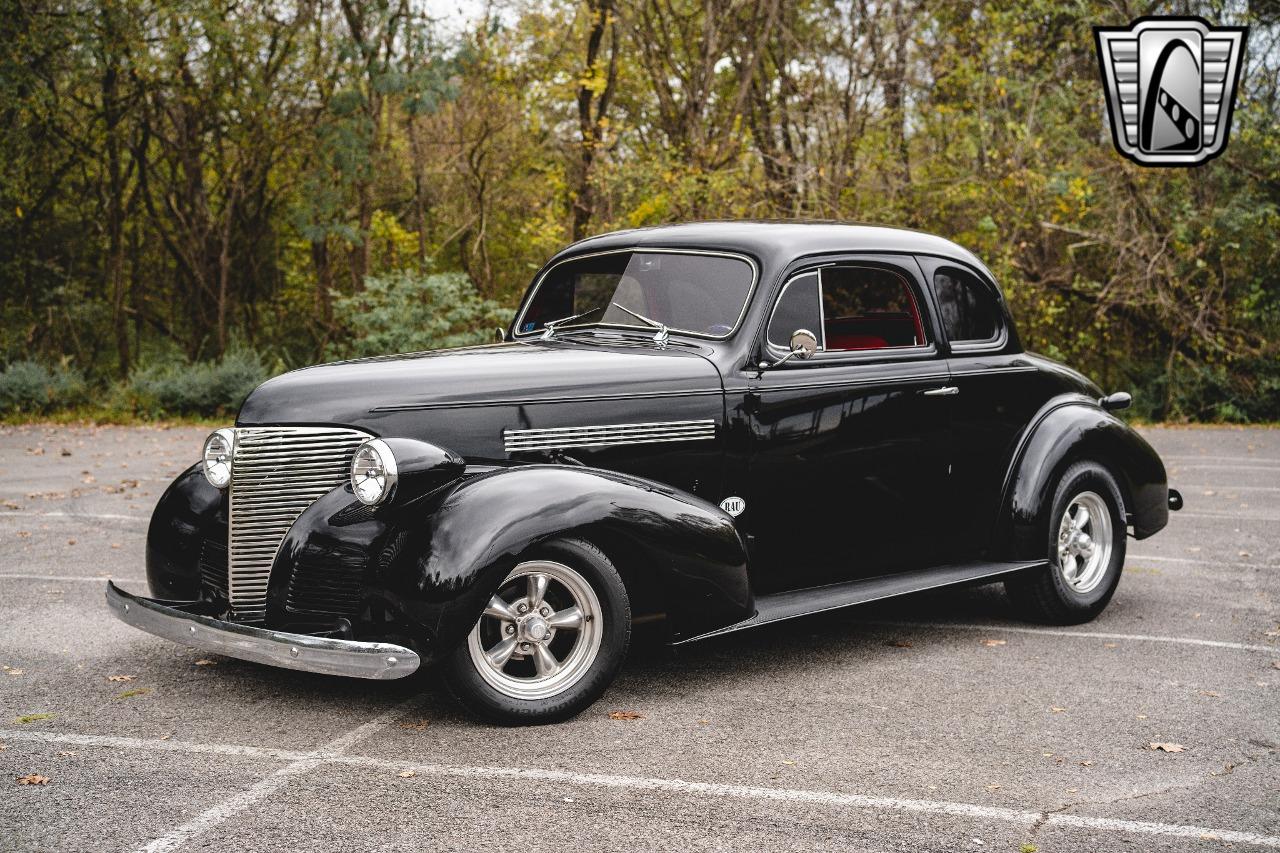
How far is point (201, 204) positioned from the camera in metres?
24.2

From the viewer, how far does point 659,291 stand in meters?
5.90

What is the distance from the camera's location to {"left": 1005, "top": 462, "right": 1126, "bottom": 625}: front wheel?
648 centimetres

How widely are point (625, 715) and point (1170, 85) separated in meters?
13.8

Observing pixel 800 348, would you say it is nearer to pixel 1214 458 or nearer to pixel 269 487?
pixel 269 487

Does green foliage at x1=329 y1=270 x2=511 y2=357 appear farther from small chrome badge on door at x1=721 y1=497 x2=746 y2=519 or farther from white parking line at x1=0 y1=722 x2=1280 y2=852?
white parking line at x1=0 y1=722 x2=1280 y2=852

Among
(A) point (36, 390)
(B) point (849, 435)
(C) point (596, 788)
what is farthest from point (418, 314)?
(C) point (596, 788)

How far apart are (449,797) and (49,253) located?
24.5 m

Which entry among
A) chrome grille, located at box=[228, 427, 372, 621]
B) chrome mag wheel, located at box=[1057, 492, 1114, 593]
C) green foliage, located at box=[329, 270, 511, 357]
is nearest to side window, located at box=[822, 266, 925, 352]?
chrome mag wheel, located at box=[1057, 492, 1114, 593]

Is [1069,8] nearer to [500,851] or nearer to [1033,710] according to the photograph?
[1033,710]

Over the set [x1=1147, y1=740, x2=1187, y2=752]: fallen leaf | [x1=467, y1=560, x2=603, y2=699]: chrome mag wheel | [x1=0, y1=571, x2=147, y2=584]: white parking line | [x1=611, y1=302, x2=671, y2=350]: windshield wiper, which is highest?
[x1=611, y1=302, x2=671, y2=350]: windshield wiper

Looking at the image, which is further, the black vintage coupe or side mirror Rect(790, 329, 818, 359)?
side mirror Rect(790, 329, 818, 359)

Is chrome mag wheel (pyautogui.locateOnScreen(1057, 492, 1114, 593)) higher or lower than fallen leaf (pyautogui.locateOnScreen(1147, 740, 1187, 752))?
higher

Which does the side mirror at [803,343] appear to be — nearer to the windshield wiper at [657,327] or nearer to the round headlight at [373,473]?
the windshield wiper at [657,327]

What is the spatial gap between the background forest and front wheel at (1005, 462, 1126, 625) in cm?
1139
